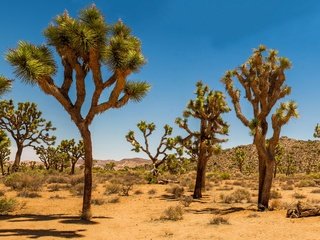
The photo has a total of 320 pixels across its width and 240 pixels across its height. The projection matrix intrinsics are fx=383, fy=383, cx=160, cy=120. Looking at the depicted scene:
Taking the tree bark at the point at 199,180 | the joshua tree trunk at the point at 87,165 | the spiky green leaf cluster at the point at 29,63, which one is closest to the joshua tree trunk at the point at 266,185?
the tree bark at the point at 199,180

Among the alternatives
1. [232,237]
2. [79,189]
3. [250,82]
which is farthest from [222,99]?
[232,237]

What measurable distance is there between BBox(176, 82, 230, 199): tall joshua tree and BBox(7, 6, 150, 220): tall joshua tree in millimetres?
8358

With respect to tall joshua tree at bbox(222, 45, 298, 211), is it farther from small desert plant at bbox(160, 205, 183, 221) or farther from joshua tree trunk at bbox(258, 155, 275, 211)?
small desert plant at bbox(160, 205, 183, 221)

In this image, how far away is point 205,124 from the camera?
22062 mm

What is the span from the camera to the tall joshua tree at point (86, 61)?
1220cm

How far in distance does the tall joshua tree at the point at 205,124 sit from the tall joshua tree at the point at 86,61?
8.36 metres

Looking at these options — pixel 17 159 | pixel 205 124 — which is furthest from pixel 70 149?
pixel 205 124

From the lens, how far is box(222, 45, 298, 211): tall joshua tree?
1547 cm

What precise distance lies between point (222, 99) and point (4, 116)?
63.0ft

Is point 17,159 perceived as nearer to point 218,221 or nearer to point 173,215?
point 173,215

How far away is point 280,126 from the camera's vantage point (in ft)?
50.8

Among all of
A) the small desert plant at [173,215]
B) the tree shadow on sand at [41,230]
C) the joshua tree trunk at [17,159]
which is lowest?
the tree shadow on sand at [41,230]

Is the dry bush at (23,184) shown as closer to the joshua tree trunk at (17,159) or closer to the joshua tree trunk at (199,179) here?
the joshua tree trunk at (17,159)

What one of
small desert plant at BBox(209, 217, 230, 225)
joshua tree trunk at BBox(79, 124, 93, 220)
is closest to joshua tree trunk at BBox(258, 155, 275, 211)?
small desert plant at BBox(209, 217, 230, 225)
